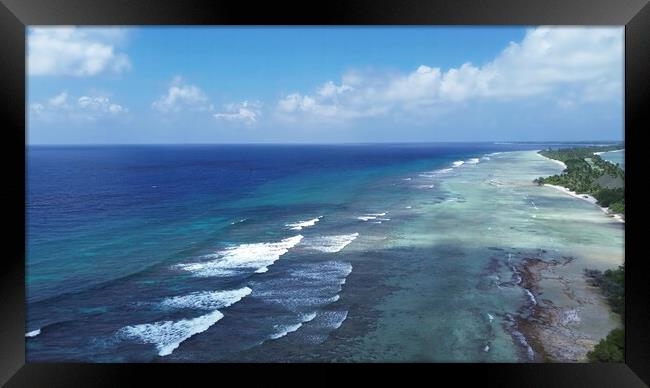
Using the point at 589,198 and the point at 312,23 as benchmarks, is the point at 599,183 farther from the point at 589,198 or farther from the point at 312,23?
the point at 312,23

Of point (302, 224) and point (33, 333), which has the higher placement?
point (302, 224)

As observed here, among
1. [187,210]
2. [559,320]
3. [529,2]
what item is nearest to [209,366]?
[529,2]

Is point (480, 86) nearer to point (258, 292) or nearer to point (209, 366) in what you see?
point (258, 292)

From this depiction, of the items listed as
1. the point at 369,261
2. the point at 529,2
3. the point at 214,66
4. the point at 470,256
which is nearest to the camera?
the point at 529,2

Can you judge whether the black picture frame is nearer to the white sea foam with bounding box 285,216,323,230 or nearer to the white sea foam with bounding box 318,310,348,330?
the white sea foam with bounding box 318,310,348,330

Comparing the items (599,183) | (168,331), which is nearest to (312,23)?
(168,331)

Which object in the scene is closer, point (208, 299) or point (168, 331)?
point (168, 331)
